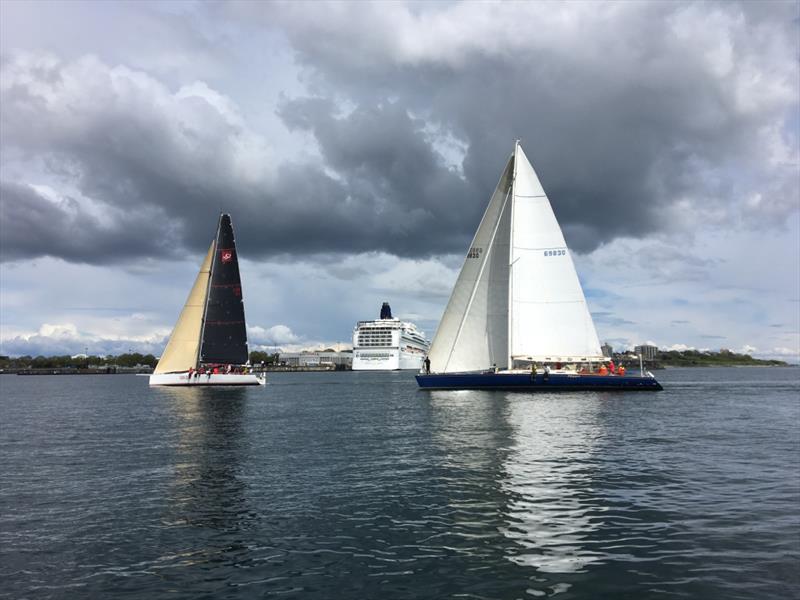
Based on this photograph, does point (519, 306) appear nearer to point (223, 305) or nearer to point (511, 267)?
point (511, 267)

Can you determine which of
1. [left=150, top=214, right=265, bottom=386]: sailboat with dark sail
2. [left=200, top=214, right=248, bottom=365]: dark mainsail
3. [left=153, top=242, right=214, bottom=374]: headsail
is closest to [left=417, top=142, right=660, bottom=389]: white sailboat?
[left=200, top=214, right=248, bottom=365]: dark mainsail

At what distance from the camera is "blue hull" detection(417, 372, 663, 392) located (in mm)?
56344

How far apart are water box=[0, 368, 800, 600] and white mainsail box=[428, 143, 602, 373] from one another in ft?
88.4

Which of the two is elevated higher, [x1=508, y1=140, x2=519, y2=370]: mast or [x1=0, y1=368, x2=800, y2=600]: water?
[x1=508, y1=140, x2=519, y2=370]: mast

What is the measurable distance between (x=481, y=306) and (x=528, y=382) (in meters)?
8.83

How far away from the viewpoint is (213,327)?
77.2m

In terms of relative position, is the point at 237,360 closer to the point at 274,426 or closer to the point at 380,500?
the point at 274,426

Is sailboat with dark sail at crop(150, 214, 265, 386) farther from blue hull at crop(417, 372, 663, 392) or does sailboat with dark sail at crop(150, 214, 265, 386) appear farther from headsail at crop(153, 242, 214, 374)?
blue hull at crop(417, 372, 663, 392)

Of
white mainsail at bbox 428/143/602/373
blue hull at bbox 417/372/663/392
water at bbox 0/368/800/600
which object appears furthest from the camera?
white mainsail at bbox 428/143/602/373

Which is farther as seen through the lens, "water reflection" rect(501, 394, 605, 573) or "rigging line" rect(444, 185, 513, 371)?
"rigging line" rect(444, 185, 513, 371)

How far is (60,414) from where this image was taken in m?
46.9

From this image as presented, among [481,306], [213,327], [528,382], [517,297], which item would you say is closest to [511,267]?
[517,297]

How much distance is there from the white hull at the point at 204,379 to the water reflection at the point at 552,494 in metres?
53.9

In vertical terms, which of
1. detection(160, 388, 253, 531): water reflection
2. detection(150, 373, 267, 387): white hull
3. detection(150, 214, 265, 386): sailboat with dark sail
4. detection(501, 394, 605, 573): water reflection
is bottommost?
detection(160, 388, 253, 531): water reflection
